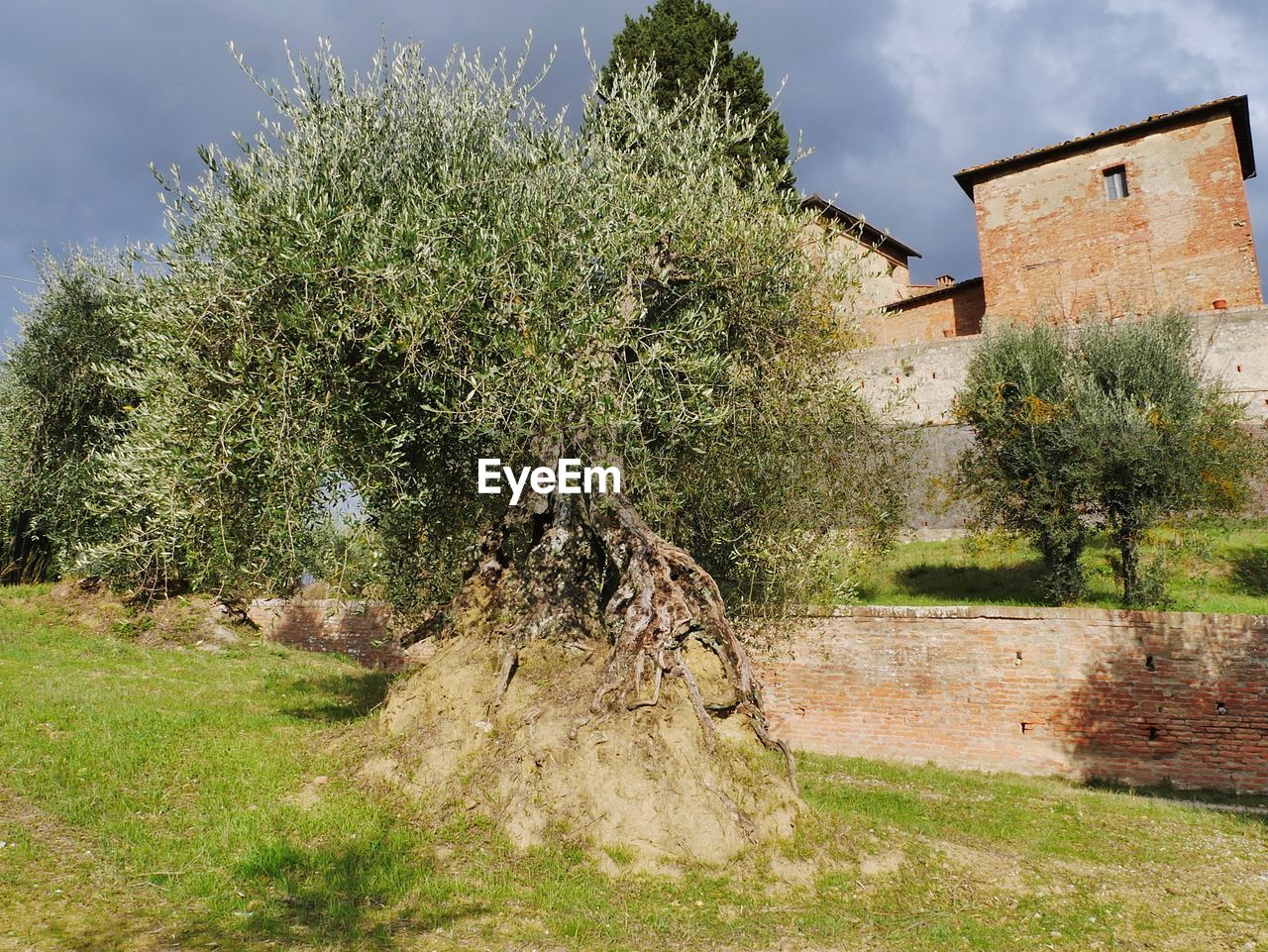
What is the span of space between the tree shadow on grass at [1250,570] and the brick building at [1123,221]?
12194 millimetres

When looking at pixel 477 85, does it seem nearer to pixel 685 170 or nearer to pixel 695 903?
pixel 685 170

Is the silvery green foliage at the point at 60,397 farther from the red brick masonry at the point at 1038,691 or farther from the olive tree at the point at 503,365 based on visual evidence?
the red brick masonry at the point at 1038,691

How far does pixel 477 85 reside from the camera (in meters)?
9.80

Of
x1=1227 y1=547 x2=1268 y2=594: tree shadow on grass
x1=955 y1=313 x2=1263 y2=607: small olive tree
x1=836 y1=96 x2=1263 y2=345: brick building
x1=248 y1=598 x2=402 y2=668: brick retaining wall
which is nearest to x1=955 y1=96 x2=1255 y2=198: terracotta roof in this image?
x1=836 y1=96 x2=1263 y2=345: brick building

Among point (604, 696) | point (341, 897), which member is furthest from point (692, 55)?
point (341, 897)

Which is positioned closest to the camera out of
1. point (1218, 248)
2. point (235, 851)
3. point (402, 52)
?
point (235, 851)

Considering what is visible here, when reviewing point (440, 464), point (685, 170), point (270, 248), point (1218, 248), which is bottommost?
point (440, 464)

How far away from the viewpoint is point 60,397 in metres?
18.5

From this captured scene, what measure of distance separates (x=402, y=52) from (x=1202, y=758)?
1463 cm

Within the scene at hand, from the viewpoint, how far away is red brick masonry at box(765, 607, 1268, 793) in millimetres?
11945

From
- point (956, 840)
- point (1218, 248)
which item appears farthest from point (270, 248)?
point (1218, 248)

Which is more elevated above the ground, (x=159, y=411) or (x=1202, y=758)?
(x=159, y=411)

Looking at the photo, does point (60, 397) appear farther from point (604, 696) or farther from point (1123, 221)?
point (1123, 221)

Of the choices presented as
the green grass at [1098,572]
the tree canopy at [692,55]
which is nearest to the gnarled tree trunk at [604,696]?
the green grass at [1098,572]
